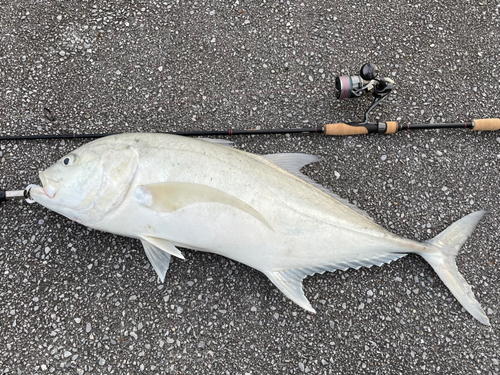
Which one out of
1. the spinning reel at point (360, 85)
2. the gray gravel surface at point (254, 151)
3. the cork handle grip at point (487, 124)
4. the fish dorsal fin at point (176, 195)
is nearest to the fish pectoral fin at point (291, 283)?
the gray gravel surface at point (254, 151)

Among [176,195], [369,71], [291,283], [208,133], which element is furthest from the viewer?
[208,133]

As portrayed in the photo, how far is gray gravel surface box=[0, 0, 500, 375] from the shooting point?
1.95 metres

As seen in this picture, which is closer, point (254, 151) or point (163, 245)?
point (163, 245)

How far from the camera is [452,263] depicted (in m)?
2.04

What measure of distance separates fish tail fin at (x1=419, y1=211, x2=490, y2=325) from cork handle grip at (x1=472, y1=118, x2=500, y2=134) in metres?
0.70

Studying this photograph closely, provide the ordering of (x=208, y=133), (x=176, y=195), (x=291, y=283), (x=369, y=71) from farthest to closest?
(x=208, y=133) < (x=369, y=71) < (x=291, y=283) < (x=176, y=195)

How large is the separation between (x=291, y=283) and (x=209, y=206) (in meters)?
0.66

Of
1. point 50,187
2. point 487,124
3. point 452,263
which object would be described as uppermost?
point 487,124

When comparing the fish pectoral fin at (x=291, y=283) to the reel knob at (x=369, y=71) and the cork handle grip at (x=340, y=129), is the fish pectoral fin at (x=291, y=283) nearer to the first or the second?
the cork handle grip at (x=340, y=129)

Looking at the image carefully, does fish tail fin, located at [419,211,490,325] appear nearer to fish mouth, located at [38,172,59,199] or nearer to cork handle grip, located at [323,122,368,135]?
cork handle grip, located at [323,122,368,135]

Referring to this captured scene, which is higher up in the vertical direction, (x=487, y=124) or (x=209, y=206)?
(x=487, y=124)

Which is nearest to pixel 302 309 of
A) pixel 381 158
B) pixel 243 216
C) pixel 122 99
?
pixel 243 216

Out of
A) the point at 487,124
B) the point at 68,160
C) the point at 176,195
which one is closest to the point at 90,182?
the point at 68,160

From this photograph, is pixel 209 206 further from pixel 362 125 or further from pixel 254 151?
pixel 362 125
